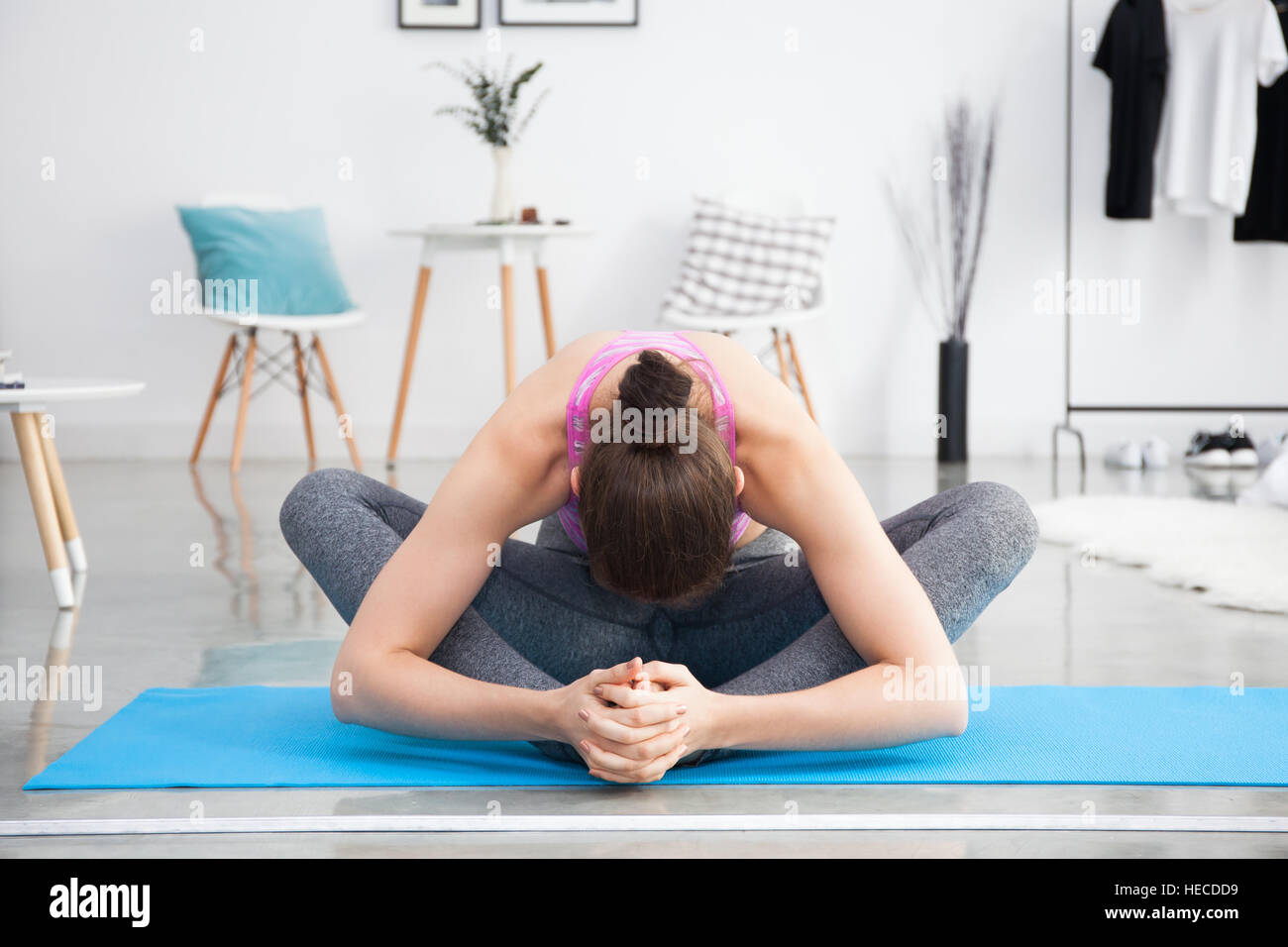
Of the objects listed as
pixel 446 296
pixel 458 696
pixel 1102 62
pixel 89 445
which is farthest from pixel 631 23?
pixel 458 696

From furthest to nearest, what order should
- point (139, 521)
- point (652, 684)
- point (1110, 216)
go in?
1. point (1110, 216)
2. point (139, 521)
3. point (652, 684)

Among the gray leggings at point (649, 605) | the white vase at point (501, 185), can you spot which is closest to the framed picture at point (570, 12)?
the white vase at point (501, 185)

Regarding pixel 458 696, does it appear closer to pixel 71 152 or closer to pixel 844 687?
pixel 844 687

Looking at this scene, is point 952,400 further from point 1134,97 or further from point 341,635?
point 341,635

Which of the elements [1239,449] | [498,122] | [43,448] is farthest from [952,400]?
[43,448]

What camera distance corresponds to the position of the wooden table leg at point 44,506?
2400 millimetres

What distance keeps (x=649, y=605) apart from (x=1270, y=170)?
4.08 m

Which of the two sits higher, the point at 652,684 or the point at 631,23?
the point at 631,23

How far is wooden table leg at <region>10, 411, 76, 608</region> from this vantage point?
7.88 ft

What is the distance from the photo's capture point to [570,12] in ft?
16.0

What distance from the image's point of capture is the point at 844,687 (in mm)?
1354

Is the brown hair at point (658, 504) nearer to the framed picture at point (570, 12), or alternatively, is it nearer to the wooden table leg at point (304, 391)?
the wooden table leg at point (304, 391)

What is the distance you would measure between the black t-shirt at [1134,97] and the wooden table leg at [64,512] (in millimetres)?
3675

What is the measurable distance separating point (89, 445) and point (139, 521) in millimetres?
1706
